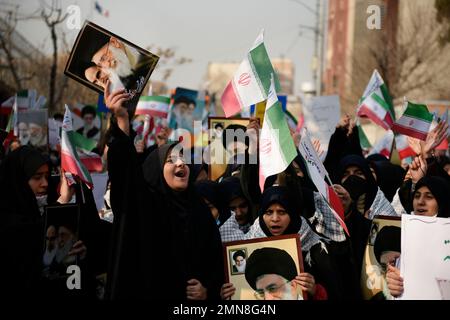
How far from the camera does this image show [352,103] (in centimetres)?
3253

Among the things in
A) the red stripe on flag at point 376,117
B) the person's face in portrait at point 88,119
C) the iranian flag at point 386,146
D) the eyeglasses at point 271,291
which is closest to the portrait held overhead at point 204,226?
the eyeglasses at point 271,291

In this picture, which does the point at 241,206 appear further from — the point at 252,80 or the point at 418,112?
the point at 418,112

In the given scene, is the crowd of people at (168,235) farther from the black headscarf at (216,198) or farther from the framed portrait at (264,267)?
the black headscarf at (216,198)

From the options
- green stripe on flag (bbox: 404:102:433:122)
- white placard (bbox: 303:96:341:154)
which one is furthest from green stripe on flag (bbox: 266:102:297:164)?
white placard (bbox: 303:96:341:154)

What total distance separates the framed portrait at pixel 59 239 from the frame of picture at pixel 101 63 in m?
0.80

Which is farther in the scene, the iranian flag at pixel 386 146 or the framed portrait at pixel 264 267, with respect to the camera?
the iranian flag at pixel 386 146

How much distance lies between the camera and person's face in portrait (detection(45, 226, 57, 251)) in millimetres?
5328

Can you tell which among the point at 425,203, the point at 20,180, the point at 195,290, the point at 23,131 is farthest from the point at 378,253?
the point at 23,131

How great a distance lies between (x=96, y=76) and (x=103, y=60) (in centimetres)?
15

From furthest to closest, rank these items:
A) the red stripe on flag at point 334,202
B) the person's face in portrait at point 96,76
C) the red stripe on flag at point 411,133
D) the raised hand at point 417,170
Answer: the red stripe on flag at point 411,133 → the raised hand at point 417,170 → the person's face in portrait at point 96,76 → the red stripe on flag at point 334,202

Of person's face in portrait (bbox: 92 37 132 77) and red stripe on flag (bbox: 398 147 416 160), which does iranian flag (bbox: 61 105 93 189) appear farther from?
red stripe on flag (bbox: 398 147 416 160)

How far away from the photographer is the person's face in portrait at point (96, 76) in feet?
18.0

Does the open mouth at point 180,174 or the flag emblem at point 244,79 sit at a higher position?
the flag emblem at point 244,79
